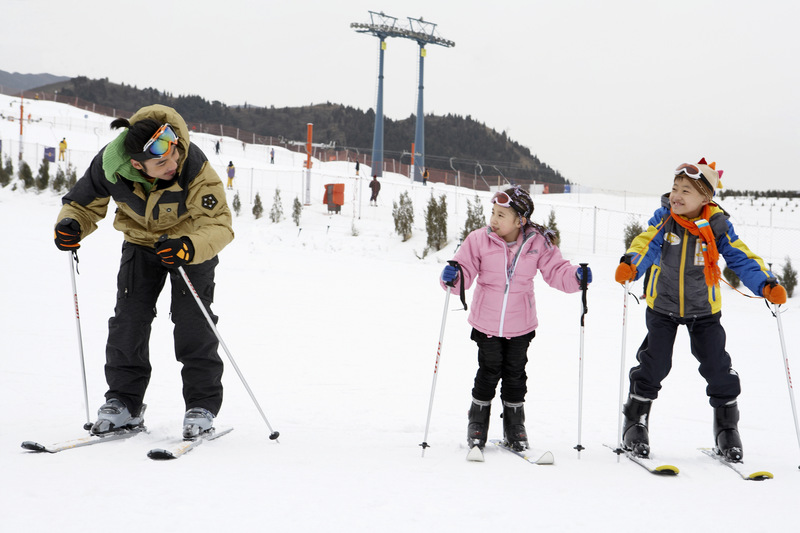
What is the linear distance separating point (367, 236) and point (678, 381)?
11134 millimetres

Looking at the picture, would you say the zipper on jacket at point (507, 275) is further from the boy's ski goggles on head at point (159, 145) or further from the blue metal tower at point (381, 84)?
the blue metal tower at point (381, 84)

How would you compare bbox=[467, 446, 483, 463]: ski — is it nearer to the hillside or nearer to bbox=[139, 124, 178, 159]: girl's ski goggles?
bbox=[139, 124, 178, 159]: girl's ski goggles

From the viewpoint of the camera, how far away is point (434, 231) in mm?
14336

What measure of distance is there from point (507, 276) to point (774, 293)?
4.45ft

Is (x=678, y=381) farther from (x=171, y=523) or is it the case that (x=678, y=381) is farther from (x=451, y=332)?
(x=171, y=523)

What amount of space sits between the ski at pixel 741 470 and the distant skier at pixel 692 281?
4cm

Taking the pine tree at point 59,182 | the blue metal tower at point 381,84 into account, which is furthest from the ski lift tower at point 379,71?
the pine tree at point 59,182

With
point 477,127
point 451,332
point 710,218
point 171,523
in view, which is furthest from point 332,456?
point 477,127

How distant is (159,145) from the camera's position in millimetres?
2930

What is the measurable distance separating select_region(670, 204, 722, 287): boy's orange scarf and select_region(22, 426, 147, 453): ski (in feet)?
10.1

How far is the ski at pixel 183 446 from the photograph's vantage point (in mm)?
2719

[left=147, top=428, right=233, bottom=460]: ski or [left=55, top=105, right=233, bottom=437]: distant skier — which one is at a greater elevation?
[left=55, top=105, right=233, bottom=437]: distant skier

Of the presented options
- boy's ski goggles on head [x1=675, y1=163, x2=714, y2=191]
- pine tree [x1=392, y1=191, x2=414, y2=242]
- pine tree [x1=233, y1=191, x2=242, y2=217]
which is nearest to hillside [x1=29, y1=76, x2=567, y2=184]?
pine tree [x1=233, y1=191, x2=242, y2=217]

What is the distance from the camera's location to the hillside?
74000 mm
